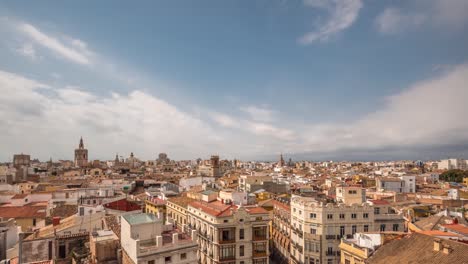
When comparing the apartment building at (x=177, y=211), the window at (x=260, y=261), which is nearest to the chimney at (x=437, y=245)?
the window at (x=260, y=261)

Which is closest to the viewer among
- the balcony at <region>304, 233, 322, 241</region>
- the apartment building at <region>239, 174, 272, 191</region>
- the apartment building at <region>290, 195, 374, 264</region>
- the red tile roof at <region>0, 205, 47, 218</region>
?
the apartment building at <region>290, 195, 374, 264</region>

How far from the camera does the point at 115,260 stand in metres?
27.7

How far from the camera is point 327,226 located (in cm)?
4397

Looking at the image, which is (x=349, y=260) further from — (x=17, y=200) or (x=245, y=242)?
(x=17, y=200)

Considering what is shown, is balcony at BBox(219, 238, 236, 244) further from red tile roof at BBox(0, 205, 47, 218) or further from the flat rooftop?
red tile roof at BBox(0, 205, 47, 218)

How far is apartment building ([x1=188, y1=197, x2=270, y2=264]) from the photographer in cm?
4100

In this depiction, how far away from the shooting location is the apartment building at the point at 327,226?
43.6 m

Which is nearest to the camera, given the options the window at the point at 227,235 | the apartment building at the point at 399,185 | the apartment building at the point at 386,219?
the window at the point at 227,235

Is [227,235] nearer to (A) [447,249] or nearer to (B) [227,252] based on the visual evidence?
(B) [227,252]

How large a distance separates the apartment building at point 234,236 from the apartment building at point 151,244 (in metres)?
13.6

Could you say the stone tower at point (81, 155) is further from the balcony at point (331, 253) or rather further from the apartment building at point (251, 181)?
the balcony at point (331, 253)

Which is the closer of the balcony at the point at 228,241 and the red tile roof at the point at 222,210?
the balcony at the point at 228,241

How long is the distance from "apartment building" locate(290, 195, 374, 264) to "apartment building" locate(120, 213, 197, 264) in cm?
2226

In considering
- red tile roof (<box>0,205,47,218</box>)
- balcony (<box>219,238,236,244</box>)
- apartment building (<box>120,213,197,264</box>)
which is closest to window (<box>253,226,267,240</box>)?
balcony (<box>219,238,236,244</box>)
